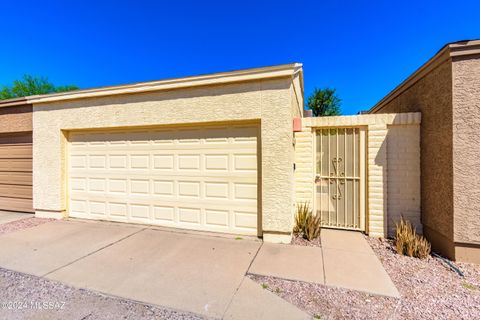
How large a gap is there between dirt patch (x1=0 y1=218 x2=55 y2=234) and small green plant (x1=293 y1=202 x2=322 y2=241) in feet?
21.6

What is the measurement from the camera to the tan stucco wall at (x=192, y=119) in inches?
180

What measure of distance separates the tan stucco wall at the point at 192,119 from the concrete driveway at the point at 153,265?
1.03 meters

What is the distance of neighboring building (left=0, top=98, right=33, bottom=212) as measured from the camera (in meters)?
6.83

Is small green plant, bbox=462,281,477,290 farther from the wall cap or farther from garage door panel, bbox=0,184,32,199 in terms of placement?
garage door panel, bbox=0,184,32,199

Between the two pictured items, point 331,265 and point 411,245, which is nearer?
point 331,265

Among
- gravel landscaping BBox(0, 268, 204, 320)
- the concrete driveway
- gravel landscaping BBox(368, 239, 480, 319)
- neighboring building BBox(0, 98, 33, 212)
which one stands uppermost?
neighboring building BBox(0, 98, 33, 212)

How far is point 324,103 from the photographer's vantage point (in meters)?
20.3

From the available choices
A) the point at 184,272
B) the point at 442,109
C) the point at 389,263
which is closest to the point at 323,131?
the point at 442,109

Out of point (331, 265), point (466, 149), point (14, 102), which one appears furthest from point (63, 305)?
point (14, 102)

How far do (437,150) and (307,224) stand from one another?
282 centimetres

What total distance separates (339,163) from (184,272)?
4009 mm

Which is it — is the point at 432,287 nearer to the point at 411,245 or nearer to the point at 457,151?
the point at 411,245

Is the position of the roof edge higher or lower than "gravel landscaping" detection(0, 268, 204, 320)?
higher

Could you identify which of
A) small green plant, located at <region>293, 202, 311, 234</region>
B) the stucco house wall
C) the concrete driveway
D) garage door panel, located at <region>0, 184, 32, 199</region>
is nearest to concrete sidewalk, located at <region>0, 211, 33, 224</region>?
garage door panel, located at <region>0, 184, 32, 199</region>
